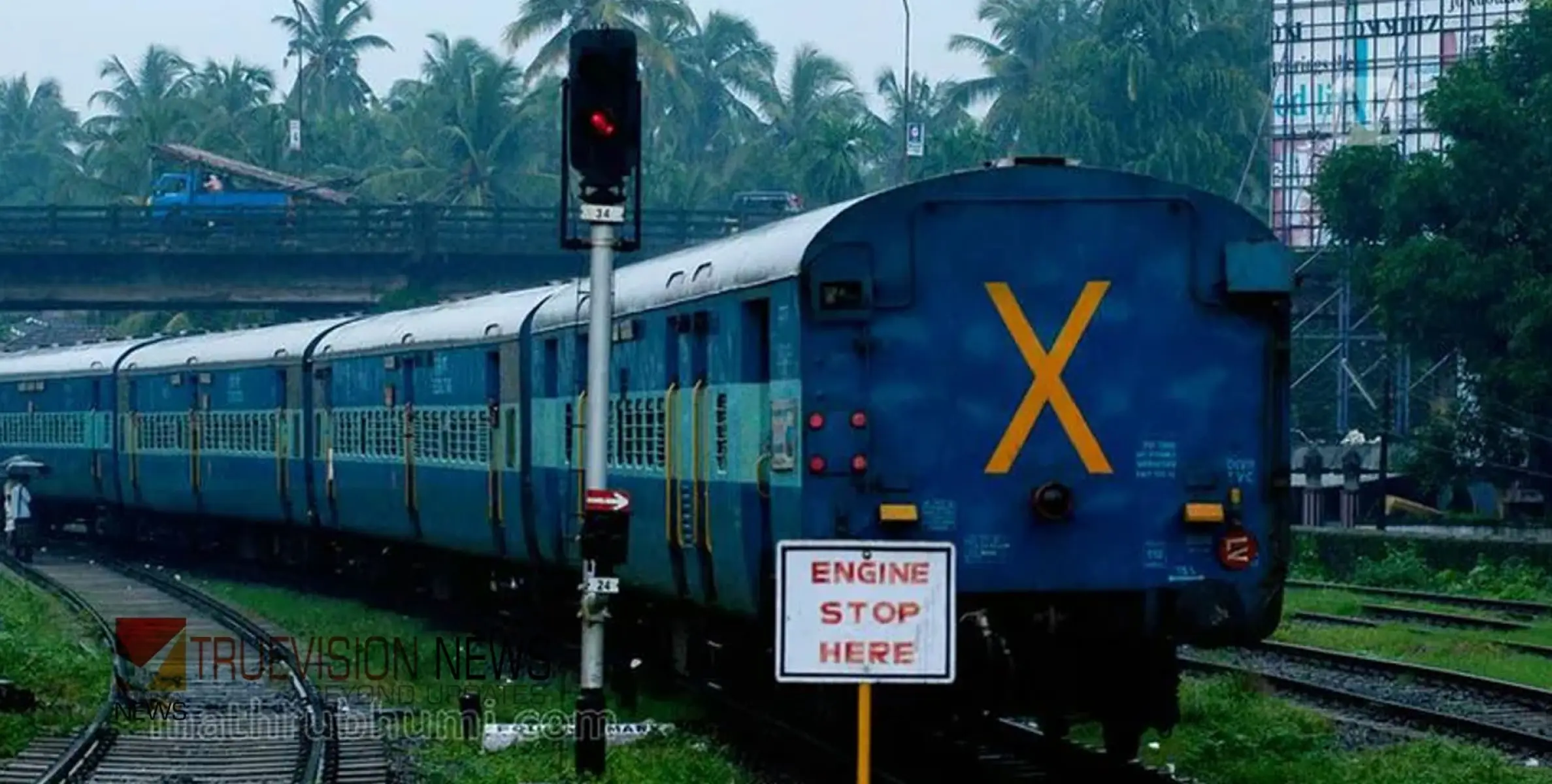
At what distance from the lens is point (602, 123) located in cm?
1523

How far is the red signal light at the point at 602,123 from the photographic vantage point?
15.2 metres

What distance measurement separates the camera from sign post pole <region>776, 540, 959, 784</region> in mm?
9859

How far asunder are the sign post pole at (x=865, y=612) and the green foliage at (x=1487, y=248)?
115 ft

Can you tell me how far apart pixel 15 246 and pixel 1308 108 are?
2512 centimetres

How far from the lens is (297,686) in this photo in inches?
824

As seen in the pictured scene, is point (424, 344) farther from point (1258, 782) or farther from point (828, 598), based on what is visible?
point (828, 598)

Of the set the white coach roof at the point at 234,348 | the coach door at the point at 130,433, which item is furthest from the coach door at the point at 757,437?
the coach door at the point at 130,433

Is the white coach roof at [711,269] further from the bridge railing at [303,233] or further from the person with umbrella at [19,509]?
the bridge railing at [303,233]

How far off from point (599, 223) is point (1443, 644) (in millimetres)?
13107

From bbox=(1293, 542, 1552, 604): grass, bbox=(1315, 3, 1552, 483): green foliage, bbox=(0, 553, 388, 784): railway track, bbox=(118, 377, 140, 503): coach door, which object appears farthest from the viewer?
bbox=(1315, 3, 1552, 483): green foliage

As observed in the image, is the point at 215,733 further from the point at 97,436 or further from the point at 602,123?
the point at 97,436

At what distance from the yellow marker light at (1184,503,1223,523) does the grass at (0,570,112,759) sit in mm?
7015

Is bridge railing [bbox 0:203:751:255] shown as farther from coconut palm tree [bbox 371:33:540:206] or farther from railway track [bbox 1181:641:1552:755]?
railway track [bbox 1181:641:1552:755]

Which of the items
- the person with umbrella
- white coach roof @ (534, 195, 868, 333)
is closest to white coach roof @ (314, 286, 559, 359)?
white coach roof @ (534, 195, 868, 333)
